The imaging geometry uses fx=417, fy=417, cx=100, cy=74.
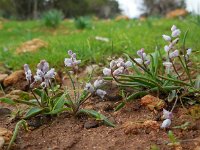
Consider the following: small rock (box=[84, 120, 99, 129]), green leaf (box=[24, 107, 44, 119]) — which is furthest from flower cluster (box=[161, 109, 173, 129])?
green leaf (box=[24, 107, 44, 119])

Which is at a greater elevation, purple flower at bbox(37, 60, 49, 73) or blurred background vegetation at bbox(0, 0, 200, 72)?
purple flower at bbox(37, 60, 49, 73)

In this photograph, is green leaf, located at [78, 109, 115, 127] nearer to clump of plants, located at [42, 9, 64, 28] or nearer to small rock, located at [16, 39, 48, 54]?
small rock, located at [16, 39, 48, 54]

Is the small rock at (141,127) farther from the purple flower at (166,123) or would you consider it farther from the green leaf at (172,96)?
the green leaf at (172,96)

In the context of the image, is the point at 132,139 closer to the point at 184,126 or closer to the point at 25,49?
the point at 184,126

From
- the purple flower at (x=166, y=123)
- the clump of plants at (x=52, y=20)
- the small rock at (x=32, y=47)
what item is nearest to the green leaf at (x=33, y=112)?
the purple flower at (x=166, y=123)

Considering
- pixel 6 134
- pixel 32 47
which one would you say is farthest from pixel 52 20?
pixel 6 134

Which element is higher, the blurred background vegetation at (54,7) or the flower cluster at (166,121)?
the flower cluster at (166,121)

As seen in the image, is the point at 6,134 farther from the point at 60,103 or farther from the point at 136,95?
the point at 136,95
